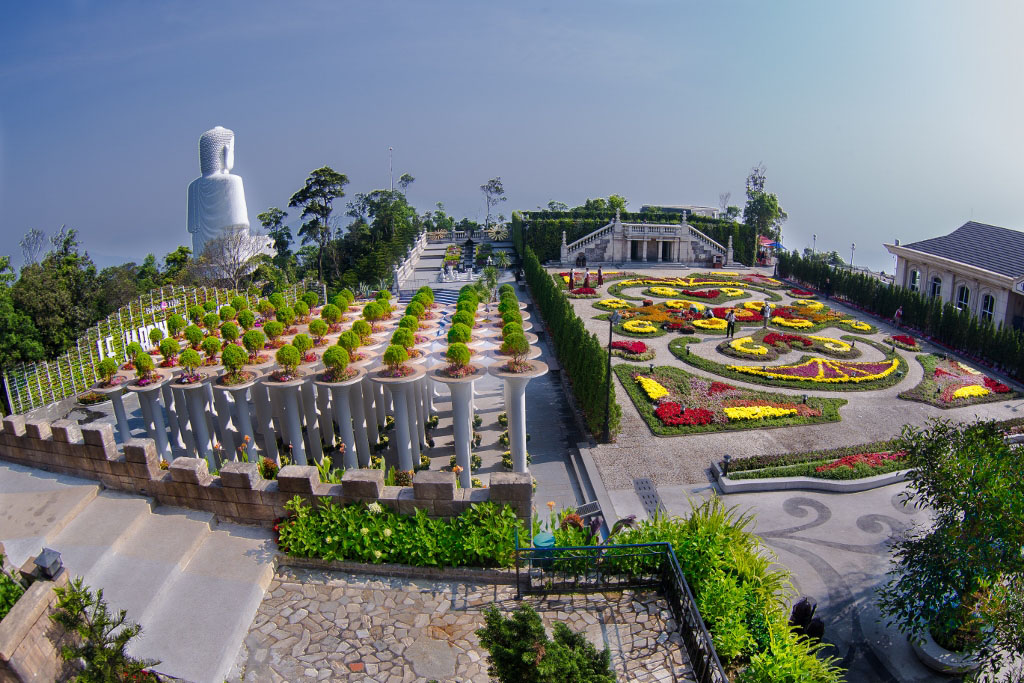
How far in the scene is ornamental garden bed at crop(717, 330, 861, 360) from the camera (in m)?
29.6

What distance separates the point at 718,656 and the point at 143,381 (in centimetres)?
1585

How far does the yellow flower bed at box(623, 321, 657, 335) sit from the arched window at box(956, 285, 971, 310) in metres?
17.2

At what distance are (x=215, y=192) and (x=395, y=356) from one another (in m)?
59.9

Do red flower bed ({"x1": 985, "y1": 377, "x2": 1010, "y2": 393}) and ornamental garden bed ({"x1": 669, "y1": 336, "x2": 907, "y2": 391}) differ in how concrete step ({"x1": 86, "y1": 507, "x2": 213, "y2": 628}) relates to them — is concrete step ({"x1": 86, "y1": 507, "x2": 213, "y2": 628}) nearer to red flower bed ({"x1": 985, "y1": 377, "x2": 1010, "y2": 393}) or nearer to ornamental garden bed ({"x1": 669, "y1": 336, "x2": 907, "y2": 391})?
ornamental garden bed ({"x1": 669, "y1": 336, "x2": 907, "y2": 391})

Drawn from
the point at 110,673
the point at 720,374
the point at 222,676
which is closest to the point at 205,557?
the point at 222,676

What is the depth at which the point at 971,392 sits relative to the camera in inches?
983

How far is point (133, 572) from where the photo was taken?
419 inches

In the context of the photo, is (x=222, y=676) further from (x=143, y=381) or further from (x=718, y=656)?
(x=143, y=381)

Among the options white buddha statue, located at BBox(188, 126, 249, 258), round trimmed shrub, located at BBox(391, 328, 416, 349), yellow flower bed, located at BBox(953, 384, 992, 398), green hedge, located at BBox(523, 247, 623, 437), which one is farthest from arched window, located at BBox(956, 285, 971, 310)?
white buddha statue, located at BBox(188, 126, 249, 258)

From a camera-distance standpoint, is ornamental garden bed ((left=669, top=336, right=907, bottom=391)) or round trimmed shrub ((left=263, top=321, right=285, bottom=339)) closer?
round trimmed shrub ((left=263, top=321, right=285, bottom=339))

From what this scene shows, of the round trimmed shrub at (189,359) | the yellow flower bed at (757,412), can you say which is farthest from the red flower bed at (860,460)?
the round trimmed shrub at (189,359)

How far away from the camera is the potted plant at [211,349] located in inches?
728

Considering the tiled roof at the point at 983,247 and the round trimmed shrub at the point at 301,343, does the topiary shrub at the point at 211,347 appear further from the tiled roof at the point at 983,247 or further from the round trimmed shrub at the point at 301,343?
the tiled roof at the point at 983,247

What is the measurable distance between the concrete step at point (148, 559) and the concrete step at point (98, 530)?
0.28ft
